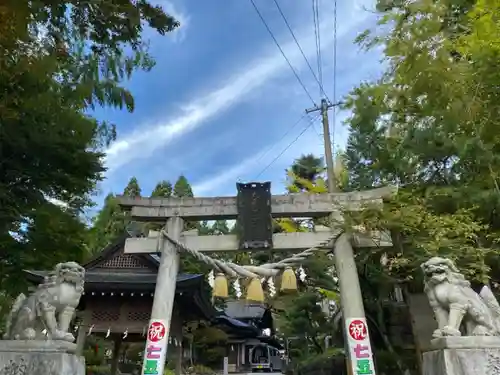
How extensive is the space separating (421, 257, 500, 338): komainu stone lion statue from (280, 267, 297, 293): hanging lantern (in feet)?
9.40

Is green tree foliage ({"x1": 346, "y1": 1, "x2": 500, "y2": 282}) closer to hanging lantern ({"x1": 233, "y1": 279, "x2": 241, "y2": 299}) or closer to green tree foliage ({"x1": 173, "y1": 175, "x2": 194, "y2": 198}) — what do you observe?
hanging lantern ({"x1": 233, "y1": 279, "x2": 241, "y2": 299})

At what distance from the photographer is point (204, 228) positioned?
1296 inches

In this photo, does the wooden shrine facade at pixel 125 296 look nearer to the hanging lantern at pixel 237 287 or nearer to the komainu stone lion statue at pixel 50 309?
the hanging lantern at pixel 237 287

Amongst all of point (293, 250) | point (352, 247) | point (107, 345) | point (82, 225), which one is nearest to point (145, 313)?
point (82, 225)

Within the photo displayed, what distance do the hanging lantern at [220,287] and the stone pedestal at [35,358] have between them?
128 inches

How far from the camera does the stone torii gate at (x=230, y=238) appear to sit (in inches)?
300

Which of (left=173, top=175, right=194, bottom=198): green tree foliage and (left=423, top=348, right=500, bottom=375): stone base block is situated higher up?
(left=173, top=175, right=194, bottom=198): green tree foliage

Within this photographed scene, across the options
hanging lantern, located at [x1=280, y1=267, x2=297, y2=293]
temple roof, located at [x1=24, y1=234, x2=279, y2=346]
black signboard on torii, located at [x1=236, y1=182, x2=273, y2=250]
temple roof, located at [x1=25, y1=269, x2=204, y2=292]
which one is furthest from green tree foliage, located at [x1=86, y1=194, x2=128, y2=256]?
hanging lantern, located at [x1=280, y1=267, x2=297, y2=293]

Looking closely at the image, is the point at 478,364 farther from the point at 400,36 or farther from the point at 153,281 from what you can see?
the point at 153,281

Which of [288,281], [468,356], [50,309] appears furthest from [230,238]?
[468,356]

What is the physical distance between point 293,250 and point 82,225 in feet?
15.1

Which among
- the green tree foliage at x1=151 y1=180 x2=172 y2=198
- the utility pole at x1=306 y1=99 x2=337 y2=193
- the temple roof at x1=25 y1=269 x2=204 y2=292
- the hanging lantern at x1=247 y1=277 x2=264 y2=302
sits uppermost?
the green tree foliage at x1=151 y1=180 x2=172 y2=198

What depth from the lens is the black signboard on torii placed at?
8.06m

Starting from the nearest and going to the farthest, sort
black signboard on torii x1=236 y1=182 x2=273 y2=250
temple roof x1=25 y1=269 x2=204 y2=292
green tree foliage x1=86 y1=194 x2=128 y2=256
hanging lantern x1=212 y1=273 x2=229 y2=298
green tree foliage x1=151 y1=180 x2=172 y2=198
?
hanging lantern x1=212 y1=273 x2=229 y2=298
black signboard on torii x1=236 y1=182 x2=273 y2=250
temple roof x1=25 y1=269 x2=204 y2=292
green tree foliage x1=86 y1=194 x2=128 y2=256
green tree foliage x1=151 y1=180 x2=172 y2=198
